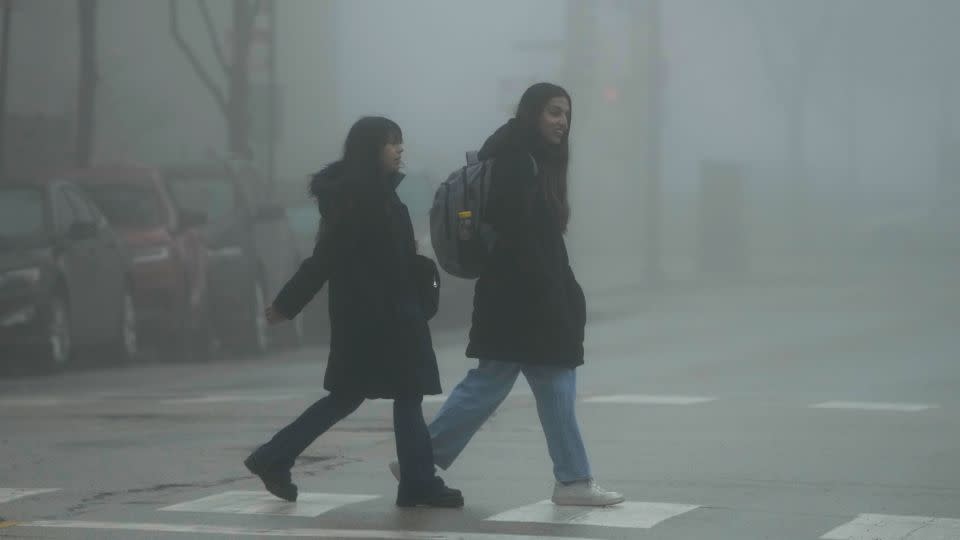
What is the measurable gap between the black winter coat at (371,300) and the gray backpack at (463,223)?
12 centimetres

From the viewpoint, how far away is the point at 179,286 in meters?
21.7

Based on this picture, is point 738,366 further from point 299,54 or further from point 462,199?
point 299,54

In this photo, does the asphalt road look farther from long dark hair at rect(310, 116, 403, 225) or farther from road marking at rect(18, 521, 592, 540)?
long dark hair at rect(310, 116, 403, 225)

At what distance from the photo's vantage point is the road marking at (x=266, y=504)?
9.09 m

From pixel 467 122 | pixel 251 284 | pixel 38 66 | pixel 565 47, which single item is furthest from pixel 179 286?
pixel 467 122

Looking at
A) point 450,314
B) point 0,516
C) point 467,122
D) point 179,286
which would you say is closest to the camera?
point 0,516

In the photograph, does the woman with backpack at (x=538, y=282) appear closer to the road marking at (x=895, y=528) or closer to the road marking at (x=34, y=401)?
the road marking at (x=895, y=528)

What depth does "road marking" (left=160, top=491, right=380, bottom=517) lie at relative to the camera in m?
9.09

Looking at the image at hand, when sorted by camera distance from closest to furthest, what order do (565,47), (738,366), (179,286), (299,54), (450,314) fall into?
(738,366) < (179,286) < (450,314) < (565,47) < (299,54)

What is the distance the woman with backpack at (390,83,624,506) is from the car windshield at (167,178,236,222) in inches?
552

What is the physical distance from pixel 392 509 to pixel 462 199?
116cm

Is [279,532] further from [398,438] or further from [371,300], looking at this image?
[371,300]

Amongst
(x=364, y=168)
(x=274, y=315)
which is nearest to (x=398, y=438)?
(x=274, y=315)

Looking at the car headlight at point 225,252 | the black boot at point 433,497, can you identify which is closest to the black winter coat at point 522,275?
the black boot at point 433,497
